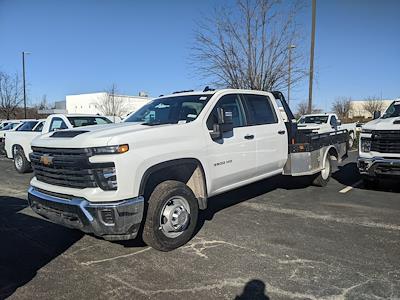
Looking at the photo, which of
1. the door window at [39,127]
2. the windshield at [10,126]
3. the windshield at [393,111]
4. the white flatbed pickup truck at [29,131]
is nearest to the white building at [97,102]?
the windshield at [10,126]

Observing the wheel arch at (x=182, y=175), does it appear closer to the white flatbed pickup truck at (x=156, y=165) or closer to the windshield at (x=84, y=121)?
the white flatbed pickup truck at (x=156, y=165)

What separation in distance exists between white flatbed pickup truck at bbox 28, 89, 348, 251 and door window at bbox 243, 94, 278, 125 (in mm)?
23

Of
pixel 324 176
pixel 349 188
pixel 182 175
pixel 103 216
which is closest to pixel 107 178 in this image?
pixel 103 216

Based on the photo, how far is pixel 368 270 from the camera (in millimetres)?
3830

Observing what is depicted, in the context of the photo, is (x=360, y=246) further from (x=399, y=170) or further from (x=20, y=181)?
(x=20, y=181)

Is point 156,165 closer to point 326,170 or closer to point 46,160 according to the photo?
point 46,160

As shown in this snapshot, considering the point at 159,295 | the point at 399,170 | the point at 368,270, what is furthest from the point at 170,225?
the point at 399,170

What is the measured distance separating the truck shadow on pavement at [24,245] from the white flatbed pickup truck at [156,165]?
0.56 m

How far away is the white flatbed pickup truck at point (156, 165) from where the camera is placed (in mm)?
3896

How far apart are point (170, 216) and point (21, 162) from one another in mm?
9010

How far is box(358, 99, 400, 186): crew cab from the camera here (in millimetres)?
6820

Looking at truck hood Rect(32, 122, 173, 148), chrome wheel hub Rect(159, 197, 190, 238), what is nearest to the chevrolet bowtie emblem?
truck hood Rect(32, 122, 173, 148)

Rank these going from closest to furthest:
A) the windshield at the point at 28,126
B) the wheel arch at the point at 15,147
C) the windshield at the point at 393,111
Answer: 1. the windshield at the point at 393,111
2. the wheel arch at the point at 15,147
3. the windshield at the point at 28,126

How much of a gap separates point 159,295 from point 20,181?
821 centimetres
